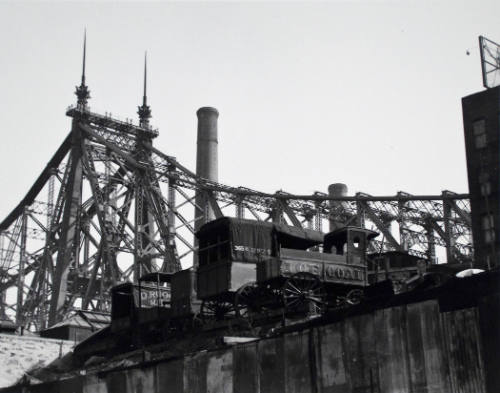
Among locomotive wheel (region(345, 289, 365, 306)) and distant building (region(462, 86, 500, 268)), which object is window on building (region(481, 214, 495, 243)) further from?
locomotive wheel (region(345, 289, 365, 306))

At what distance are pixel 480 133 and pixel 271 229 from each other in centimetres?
1312

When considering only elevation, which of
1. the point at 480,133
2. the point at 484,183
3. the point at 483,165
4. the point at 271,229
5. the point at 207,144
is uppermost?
the point at 207,144

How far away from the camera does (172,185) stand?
5509 centimetres

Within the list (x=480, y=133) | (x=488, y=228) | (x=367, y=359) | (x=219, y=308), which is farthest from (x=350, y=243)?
(x=480, y=133)

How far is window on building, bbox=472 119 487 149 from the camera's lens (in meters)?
37.4

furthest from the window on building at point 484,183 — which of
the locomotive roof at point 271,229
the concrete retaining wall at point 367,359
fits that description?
the concrete retaining wall at point 367,359

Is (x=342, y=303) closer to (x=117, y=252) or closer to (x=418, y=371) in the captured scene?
(x=418, y=371)

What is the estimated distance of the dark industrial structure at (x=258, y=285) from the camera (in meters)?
19.6

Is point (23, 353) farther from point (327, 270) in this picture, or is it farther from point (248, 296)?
point (327, 270)

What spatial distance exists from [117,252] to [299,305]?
27.3 meters

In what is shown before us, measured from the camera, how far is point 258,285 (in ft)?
89.5

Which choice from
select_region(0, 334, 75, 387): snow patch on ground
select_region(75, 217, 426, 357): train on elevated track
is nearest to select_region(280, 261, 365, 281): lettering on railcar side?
select_region(75, 217, 426, 357): train on elevated track

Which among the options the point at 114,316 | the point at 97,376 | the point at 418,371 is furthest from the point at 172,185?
the point at 418,371

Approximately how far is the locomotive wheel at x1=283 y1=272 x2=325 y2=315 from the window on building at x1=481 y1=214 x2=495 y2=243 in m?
12.5
